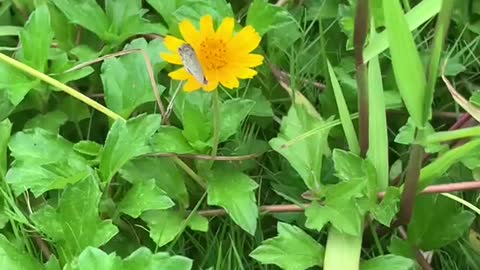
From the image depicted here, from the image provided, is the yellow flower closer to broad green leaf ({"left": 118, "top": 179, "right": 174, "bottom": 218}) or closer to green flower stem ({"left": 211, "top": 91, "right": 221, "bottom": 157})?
green flower stem ({"left": 211, "top": 91, "right": 221, "bottom": 157})

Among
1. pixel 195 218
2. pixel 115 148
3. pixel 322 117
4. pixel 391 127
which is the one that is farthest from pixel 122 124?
pixel 391 127

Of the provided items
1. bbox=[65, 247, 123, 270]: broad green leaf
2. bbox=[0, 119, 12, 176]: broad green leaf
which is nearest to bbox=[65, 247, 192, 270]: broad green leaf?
bbox=[65, 247, 123, 270]: broad green leaf

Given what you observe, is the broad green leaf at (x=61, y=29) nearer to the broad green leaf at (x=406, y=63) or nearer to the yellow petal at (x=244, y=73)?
the yellow petal at (x=244, y=73)

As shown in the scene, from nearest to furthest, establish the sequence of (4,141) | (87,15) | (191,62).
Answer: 1. (191,62)
2. (4,141)
3. (87,15)

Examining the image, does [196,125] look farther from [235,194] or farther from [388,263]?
[388,263]

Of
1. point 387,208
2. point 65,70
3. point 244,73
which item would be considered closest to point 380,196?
point 387,208

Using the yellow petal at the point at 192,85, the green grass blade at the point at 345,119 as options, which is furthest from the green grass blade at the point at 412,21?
the yellow petal at the point at 192,85
